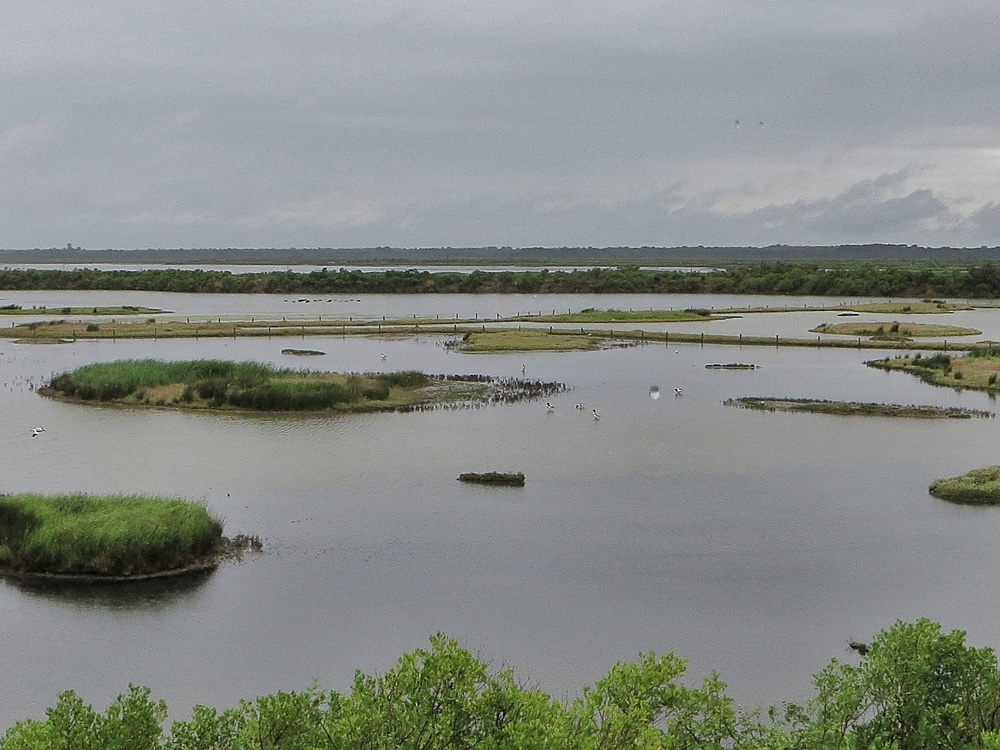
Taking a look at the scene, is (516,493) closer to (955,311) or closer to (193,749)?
(193,749)

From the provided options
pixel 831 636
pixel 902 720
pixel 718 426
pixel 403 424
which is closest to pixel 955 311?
pixel 718 426

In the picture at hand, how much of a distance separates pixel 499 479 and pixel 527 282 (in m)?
99.4

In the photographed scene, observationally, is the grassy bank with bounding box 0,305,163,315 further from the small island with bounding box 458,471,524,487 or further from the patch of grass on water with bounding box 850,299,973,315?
the small island with bounding box 458,471,524,487

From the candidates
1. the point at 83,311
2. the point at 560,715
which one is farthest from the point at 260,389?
the point at 83,311

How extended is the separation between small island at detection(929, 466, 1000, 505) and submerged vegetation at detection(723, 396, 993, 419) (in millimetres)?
11263

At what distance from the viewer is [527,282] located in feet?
417

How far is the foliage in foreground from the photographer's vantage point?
9734 mm

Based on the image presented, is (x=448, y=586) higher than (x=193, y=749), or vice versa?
(x=193, y=749)

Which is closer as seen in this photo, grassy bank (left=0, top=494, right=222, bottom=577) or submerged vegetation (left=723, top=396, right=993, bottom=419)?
grassy bank (left=0, top=494, right=222, bottom=577)

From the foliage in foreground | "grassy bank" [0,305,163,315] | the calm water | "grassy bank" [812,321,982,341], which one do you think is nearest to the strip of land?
the calm water

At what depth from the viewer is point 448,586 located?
2084 centimetres

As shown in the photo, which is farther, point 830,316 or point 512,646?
point 830,316

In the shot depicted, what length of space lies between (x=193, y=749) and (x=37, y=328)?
67.3 metres

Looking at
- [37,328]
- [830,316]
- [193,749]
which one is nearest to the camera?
[193,749]
